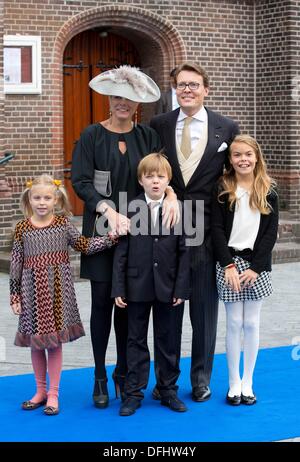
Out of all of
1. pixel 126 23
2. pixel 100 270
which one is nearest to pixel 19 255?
pixel 100 270

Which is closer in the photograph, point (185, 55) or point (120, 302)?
point (120, 302)

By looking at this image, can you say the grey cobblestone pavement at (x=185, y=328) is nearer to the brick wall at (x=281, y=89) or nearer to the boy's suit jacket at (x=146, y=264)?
the boy's suit jacket at (x=146, y=264)

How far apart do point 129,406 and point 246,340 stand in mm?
844

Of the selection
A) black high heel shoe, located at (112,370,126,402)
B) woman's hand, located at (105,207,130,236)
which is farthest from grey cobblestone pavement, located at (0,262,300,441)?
woman's hand, located at (105,207,130,236)

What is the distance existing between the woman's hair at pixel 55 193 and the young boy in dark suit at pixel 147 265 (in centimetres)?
43

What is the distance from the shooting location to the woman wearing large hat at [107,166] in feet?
18.8

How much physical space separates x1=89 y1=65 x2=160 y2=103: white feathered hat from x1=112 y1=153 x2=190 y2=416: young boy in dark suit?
375 mm

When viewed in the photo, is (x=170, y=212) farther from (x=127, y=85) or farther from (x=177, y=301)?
(x=127, y=85)

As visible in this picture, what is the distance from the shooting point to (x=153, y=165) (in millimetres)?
5582

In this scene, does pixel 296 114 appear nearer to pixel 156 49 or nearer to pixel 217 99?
pixel 217 99

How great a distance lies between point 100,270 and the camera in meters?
5.78

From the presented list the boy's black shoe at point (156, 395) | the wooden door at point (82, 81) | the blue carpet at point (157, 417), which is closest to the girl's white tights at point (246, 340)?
the blue carpet at point (157, 417)

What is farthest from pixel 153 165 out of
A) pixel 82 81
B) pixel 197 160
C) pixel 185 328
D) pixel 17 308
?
pixel 82 81

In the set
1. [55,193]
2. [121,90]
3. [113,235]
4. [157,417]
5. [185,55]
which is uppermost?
[185,55]
